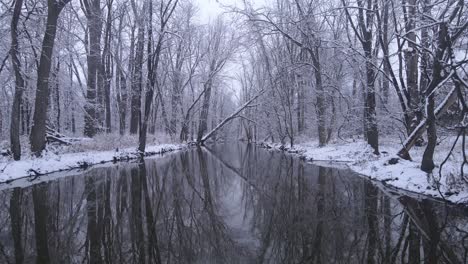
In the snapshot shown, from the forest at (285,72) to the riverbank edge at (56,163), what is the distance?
1.27 ft

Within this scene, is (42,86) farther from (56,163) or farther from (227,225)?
(227,225)

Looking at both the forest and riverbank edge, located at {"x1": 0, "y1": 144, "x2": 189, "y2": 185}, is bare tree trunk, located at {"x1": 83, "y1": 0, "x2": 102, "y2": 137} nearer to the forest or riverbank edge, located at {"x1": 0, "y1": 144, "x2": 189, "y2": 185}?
the forest

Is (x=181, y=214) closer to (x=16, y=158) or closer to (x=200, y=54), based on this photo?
(x=16, y=158)

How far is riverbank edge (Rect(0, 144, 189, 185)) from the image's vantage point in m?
11.4

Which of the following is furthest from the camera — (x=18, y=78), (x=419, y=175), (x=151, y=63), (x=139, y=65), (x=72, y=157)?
(x=139, y=65)

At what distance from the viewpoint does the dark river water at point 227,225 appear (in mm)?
4602

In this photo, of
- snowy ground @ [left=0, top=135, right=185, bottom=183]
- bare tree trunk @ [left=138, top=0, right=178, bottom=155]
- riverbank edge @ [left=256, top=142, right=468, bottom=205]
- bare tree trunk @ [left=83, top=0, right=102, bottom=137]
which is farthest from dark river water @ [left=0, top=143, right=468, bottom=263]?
bare tree trunk @ [left=83, top=0, right=102, bottom=137]

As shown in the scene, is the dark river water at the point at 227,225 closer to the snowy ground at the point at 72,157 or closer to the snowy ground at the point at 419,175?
the snowy ground at the point at 419,175

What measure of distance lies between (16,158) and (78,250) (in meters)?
10.2

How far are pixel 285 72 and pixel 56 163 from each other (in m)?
18.6

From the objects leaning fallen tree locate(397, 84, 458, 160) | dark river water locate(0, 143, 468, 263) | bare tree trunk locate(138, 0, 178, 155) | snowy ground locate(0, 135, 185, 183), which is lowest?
dark river water locate(0, 143, 468, 263)

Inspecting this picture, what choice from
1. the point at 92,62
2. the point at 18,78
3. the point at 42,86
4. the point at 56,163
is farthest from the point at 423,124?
the point at 92,62

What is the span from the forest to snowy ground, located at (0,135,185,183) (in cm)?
17

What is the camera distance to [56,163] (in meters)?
13.8
